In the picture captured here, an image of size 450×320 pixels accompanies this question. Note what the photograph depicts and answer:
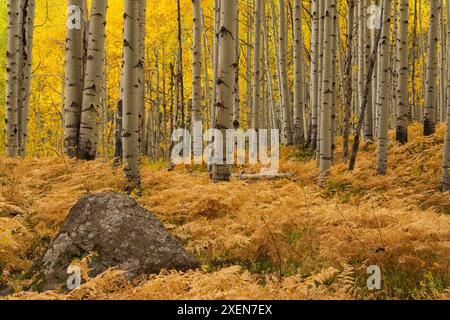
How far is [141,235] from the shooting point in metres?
4.62

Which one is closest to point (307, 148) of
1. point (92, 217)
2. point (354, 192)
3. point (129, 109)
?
point (354, 192)

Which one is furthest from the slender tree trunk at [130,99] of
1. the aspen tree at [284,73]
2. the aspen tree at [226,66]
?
the aspen tree at [284,73]

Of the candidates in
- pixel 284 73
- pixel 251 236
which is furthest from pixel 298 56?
pixel 251 236

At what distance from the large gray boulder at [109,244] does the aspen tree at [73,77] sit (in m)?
4.82

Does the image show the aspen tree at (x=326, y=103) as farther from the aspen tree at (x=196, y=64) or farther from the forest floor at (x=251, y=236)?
the aspen tree at (x=196, y=64)

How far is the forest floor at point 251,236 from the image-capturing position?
12.8ft

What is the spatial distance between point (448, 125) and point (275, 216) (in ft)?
14.1

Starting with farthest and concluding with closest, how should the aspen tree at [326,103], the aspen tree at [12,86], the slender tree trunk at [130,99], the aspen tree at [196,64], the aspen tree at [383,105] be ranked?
the aspen tree at [196,64] → the aspen tree at [12,86] → the aspen tree at [383,105] → the aspen tree at [326,103] → the slender tree trunk at [130,99]

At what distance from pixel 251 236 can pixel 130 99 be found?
3488 millimetres

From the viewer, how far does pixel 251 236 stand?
17.9 ft

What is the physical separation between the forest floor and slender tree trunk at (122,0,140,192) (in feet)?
0.97

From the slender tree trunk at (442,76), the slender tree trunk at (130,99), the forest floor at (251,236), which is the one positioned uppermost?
the slender tree trunk at (442,76)
